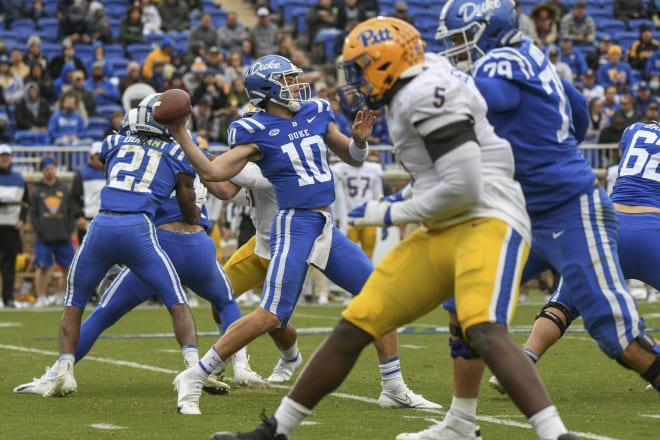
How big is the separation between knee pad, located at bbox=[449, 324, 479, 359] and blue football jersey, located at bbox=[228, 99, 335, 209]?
5.75 feet

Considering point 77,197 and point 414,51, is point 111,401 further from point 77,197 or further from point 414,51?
point 77,197

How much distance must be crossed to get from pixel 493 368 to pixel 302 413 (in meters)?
0.75

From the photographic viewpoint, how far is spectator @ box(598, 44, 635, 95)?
20.4 meters

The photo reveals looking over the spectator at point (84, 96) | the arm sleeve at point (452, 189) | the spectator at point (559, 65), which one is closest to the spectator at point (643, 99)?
the spectator at point (559, 65)

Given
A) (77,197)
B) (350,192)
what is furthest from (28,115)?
(350,192)

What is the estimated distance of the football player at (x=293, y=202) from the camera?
21.9 feet

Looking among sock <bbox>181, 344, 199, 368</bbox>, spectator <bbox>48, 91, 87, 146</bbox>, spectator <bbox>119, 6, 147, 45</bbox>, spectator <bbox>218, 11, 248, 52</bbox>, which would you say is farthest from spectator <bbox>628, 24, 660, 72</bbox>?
sock <bbox>181, 344, 199, 368</bbox>

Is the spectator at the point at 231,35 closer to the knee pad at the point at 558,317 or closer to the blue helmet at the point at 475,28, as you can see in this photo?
the knee pad at the point at 558,317

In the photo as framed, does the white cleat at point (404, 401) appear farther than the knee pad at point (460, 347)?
Yes

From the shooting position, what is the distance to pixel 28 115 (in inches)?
686

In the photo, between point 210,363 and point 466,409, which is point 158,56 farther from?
point 466,409

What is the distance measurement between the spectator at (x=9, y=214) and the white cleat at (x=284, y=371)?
7.74m

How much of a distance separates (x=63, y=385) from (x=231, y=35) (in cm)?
1344

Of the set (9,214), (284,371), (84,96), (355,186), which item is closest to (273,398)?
(284,371)
